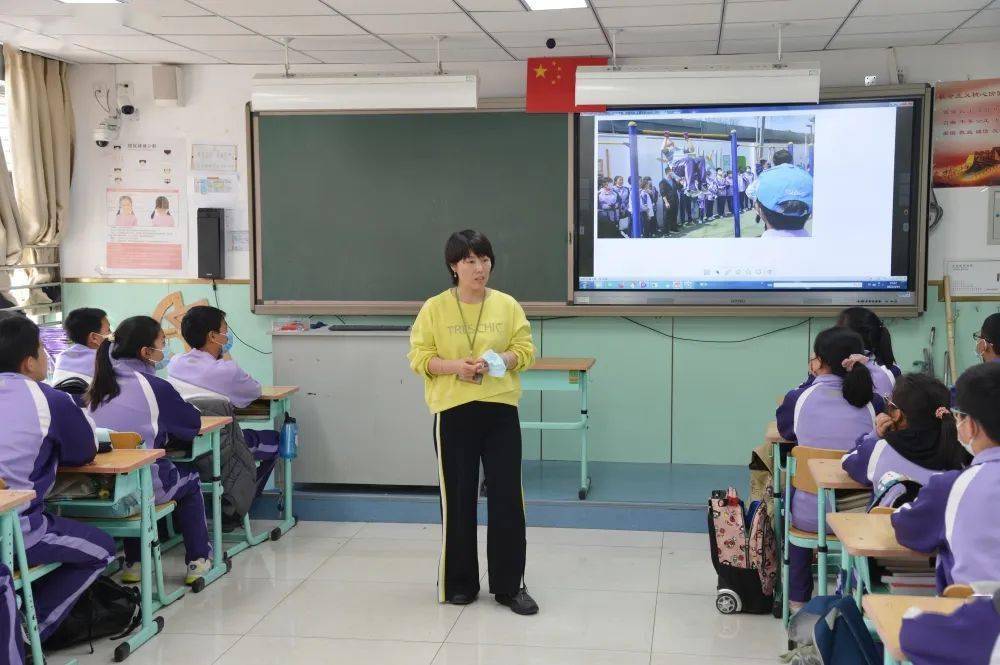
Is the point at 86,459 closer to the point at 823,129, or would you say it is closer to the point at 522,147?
the point at 522,147

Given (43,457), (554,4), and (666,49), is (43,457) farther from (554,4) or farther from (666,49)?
(666,49)

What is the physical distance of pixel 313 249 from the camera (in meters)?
6.57

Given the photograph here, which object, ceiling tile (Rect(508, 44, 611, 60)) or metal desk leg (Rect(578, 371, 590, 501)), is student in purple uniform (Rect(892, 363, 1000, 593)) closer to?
metal desk leg (Rect(578, 371, 590, 501))

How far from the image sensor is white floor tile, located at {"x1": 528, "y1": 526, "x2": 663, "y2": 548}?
518 centimetres

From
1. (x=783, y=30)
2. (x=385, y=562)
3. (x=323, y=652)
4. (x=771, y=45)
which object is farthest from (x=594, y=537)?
(x=771, y=45)

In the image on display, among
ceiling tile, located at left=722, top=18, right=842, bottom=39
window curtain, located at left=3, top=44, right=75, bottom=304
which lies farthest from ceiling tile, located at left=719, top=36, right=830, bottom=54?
window curtain, located at left=3, top=44, right=75, bottom=304

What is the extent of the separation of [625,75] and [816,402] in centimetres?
231

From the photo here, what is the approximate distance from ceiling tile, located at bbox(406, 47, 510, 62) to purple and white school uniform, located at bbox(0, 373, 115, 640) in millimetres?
3414

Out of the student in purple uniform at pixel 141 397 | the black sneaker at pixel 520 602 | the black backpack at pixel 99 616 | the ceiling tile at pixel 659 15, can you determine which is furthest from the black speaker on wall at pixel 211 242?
the black sneaker at pixel 520 602

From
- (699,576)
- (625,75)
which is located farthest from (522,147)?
(699,576)

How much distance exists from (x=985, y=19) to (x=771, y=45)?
116cm

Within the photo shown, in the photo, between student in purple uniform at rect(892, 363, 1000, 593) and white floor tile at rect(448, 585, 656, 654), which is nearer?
student in purple uniform at rect(892, 363, 1000, 593)

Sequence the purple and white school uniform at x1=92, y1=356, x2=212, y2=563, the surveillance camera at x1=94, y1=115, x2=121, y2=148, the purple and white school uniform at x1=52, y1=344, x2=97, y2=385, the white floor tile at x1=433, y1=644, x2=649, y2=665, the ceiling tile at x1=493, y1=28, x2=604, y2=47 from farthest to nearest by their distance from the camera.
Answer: the surveillance camera at x1=94, y1=115, x2=121, y2=148 → the ceiling tile at x1=493, y1=28, x2=604, y2=47 → the purple and white school uniform at x1=52, y1=344, x2=97, y2=385 → the purple and white school uniform at x1=92, y1=356, x2=212, y2=563 → the white floor tile at x1=433, y1=644, x2=649, y2=665

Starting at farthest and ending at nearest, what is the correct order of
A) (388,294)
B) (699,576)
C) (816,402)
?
(388,294), (699,576), (816,402)
